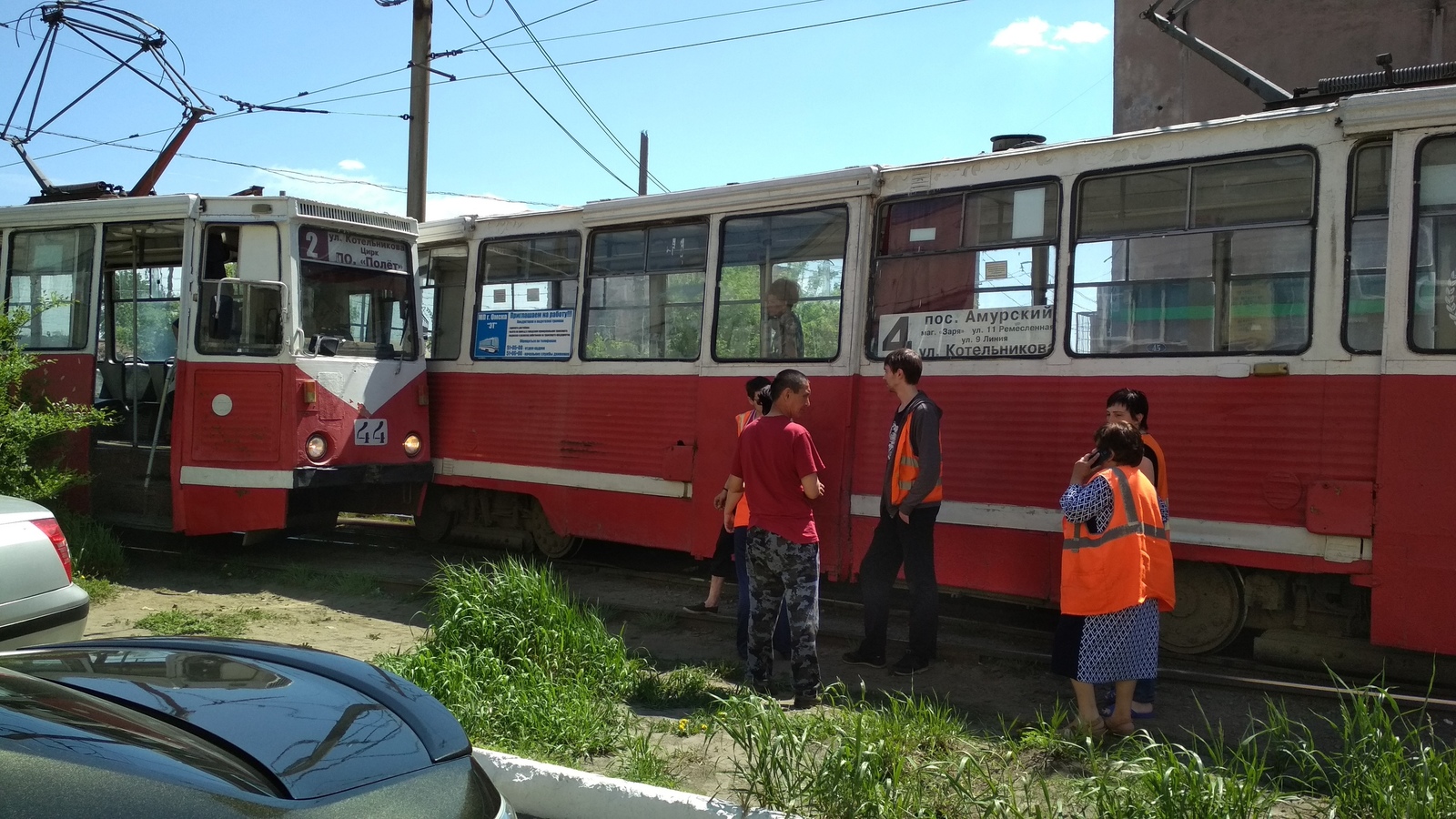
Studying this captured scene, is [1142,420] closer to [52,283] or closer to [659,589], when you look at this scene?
[659,589]

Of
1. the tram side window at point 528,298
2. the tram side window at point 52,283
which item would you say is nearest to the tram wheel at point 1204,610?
the tram side window at point 528,298

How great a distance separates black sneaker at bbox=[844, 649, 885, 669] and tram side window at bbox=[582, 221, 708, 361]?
9.15 feet

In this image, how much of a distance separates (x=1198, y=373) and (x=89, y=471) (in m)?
8.89


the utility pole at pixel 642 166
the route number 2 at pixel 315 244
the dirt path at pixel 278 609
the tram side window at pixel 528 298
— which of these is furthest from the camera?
the utility pole at pixel 642 166

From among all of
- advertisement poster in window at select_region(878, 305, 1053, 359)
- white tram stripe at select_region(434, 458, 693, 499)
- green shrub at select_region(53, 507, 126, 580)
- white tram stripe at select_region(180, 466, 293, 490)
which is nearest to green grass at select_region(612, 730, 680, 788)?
advertisement poster in window at select_region(878, 305, 1053, 359)

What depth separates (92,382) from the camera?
9281 mm

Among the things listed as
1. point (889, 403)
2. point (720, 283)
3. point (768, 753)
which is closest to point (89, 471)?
point (720, 283)

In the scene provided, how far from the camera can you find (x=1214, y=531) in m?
5.93

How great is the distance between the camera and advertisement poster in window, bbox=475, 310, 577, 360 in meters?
8.91

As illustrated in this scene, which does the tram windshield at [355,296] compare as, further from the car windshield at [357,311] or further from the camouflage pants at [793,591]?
the camouflage pants at [793,591]

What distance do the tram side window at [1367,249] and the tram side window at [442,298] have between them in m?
6.89

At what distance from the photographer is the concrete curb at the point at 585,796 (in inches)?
157

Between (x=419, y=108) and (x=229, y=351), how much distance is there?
19.9ft

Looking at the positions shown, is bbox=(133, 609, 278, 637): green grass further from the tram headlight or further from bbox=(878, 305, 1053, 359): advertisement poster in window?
bbox=(878, 305, 1053, 359): advertisement poster in window
